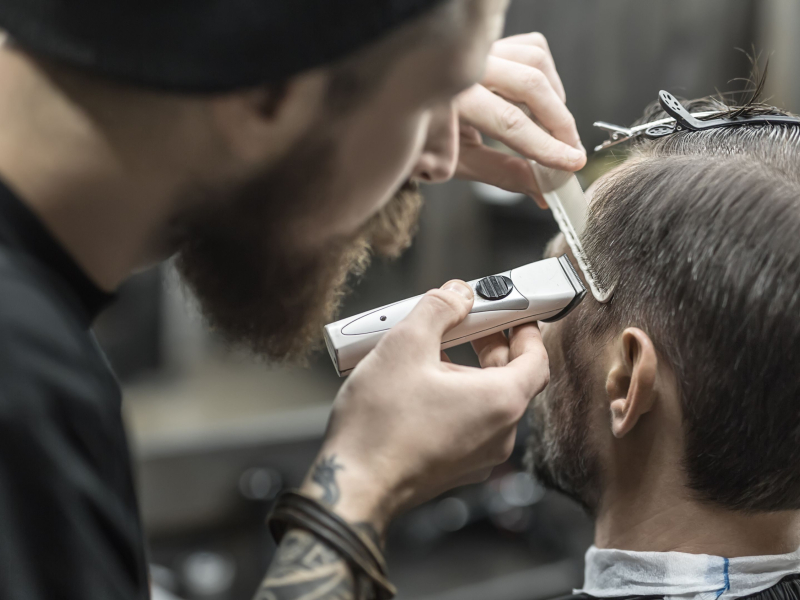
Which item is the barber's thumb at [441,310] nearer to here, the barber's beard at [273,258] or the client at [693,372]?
the barber's beard at [273,258]

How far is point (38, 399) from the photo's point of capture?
2.10 feet

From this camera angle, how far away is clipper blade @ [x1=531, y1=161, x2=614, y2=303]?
1093mm

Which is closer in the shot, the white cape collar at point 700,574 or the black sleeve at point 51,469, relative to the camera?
the black sleeve at point 51,469

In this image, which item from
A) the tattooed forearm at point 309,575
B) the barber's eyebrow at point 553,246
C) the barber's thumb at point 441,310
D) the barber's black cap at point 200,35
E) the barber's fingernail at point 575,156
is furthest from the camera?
the barber's eyebrow at point 553,246

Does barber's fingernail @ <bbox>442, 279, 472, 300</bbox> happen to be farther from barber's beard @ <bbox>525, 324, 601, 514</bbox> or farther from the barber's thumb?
barber's beard @ <bbox>525, 324, 601, 514</bbox>

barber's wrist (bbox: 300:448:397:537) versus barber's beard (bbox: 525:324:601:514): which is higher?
barber's wrist (bbox: 300:448:397:537)

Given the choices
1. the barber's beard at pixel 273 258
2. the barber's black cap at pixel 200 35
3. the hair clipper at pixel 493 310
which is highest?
the barber's black cap at pixel 200 35

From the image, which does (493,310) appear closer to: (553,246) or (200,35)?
(553,246)

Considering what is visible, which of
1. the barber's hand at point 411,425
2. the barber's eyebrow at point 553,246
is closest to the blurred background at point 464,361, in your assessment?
the barber's eyebrow at point 553,246

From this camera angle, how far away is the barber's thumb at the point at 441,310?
2.91 ft

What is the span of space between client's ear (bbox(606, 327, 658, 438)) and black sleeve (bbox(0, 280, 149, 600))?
677 millimetres

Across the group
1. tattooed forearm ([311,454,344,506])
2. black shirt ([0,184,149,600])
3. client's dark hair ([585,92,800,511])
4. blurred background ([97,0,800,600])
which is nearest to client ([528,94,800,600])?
client's dark hair ([585,92,800,511])

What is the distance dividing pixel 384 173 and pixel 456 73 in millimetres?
125

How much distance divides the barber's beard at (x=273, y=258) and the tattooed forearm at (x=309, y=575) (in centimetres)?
30
